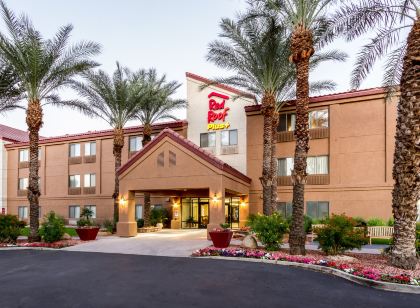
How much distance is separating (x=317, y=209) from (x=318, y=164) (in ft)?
11.3

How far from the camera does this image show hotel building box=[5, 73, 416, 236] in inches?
935

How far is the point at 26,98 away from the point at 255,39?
51.0 ft

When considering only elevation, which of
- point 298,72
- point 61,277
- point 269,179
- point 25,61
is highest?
point 25,61

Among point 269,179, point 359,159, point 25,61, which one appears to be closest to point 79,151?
point 25,61

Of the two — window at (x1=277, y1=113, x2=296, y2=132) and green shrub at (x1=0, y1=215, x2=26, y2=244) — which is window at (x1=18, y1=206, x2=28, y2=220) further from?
window at (x1=277, y1=113, x2=296, y2=132)

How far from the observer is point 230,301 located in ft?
30.5

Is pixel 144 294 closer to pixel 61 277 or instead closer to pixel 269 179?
pixel 61 277

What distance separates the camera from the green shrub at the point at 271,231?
55.3 feet

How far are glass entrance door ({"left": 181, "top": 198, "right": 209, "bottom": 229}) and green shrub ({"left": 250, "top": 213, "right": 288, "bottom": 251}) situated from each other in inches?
700

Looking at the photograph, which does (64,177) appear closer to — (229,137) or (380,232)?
(229,137)

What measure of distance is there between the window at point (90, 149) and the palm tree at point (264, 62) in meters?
18.7

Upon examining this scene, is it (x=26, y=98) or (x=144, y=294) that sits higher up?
(x=26, y=98)

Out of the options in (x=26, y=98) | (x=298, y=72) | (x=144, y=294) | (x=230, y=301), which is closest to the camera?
(x=230, y=301)

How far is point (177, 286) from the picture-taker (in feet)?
35.7
